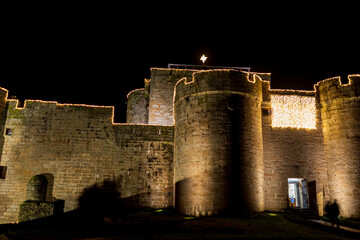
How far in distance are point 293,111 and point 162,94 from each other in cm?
784

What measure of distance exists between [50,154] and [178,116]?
6.58 metres

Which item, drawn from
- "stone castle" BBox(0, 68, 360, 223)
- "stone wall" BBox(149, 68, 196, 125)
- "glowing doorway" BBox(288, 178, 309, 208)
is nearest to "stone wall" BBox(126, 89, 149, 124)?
"stone wall" BBox(149, 68, 196, 125)

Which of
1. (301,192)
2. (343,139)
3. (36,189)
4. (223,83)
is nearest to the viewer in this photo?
(223,83)

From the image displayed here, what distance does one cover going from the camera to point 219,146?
46.0 ft

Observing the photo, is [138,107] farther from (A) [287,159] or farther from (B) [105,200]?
(A) [287,159]

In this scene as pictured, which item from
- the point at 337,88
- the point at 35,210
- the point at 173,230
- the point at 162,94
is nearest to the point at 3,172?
the point at 35,210

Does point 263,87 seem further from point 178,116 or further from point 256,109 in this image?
point 178,116

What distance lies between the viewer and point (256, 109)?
15.3 meters

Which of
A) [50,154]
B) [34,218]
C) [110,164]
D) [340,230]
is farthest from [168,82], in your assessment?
[340,230]

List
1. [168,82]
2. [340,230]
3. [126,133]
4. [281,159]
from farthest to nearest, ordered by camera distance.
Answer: [168,82], [126,133], [281,159], [340,230]

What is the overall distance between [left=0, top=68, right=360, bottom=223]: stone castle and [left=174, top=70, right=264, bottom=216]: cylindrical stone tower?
0.04m

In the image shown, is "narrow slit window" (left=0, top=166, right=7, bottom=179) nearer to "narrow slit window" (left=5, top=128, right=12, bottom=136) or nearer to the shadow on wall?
"narrow slit window" (left=5, top=128, right=12, bottom=136)

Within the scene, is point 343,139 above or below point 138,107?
below

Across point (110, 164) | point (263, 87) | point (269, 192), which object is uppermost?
point (263, 87)
